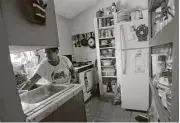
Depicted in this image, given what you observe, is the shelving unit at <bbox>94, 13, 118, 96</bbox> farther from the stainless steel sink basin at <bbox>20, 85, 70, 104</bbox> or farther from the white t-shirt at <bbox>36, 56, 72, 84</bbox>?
the stainless steel sink basin at <bbox>20, 85, 70, 104</bbox>

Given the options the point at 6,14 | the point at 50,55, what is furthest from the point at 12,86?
the point at 50,55

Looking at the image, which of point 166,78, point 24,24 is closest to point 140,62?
point 166,78

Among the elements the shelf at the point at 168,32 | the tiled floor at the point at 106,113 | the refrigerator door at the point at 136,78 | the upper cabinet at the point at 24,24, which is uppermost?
the upper cabinet at the point at 24,24

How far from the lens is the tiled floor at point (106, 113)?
2.22m

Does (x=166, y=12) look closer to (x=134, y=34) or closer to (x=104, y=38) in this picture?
(x=134, y=34)

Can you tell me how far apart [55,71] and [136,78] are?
5.11ft

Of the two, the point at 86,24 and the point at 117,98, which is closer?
the point at 117,98

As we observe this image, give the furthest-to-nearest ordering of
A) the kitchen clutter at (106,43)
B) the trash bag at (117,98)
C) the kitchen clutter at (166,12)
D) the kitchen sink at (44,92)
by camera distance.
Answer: the kitchen clutter at (106,43) → the trash bag at (117,98) → the kitchen sink at (44,92) → the kitchen clutter at (166,12)

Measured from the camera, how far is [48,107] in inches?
35.9

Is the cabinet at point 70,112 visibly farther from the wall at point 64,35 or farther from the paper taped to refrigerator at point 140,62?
the wall at point 64,35

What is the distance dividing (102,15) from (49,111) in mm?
2777

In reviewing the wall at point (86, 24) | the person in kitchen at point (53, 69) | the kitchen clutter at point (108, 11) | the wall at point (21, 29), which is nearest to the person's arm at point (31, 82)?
the person in kitchen at point (53, 69)

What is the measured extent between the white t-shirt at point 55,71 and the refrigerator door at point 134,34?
1.22 metres

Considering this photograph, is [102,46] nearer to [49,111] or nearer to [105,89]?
[105,89]
